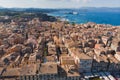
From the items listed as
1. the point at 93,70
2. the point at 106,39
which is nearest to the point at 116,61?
the point at 93,70

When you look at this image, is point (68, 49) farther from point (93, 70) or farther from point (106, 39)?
point (106, 39)

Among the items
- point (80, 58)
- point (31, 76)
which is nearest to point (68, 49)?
point (80, 58)

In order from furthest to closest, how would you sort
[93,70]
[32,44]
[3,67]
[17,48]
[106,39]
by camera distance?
1. [106,39]
2. [32,44]
3. [17,48]
4. [93,70]
5. [3,67]

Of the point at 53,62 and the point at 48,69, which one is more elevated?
the point at 48,69

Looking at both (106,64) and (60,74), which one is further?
(106,64)

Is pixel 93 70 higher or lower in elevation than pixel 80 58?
lower

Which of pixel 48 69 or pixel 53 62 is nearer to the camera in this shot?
pixel 48 69

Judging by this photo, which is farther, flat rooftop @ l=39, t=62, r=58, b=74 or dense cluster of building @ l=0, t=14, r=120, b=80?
dense cluster of building @ l=0, t=14, r=120, b=80

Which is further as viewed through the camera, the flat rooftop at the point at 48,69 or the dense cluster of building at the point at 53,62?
the dense cluster of building at the point at 53,62

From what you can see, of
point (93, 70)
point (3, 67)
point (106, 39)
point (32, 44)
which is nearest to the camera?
point (3, 67)
